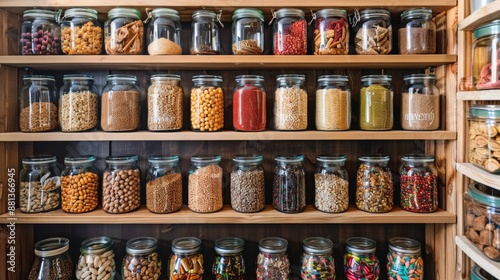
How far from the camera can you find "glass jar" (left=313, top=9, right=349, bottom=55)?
1355 millimetres

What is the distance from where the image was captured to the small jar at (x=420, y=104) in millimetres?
1363

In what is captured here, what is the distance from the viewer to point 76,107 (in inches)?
53.8

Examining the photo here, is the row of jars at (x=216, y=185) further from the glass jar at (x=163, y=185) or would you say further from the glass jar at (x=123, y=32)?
the glass jar at (x=123, y=32)

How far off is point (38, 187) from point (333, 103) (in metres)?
1.11

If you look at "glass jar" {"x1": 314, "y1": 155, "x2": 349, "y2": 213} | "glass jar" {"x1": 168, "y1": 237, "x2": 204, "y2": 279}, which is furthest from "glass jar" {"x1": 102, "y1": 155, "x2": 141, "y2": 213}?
"glass jar" {"x1": 314, "y1": 155, "x2": 349, "y2": 213}

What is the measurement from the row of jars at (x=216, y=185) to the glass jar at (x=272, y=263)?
15 cm

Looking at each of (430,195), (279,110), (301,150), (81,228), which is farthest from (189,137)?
(430,195)

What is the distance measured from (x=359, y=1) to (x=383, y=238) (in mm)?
933

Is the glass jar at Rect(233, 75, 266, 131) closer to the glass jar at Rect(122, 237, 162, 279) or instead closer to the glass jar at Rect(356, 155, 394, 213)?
the glass jar at Rect(356, 155, 394, 213)

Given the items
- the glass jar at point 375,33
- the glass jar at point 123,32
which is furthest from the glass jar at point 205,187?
the glass jar at point 375,33

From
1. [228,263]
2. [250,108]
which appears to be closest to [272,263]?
[228,263]

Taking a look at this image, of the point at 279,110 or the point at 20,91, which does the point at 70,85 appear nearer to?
the point at 20,91

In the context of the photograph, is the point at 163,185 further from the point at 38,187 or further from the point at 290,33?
the point at 290,33

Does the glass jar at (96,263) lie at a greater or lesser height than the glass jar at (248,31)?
lesser
